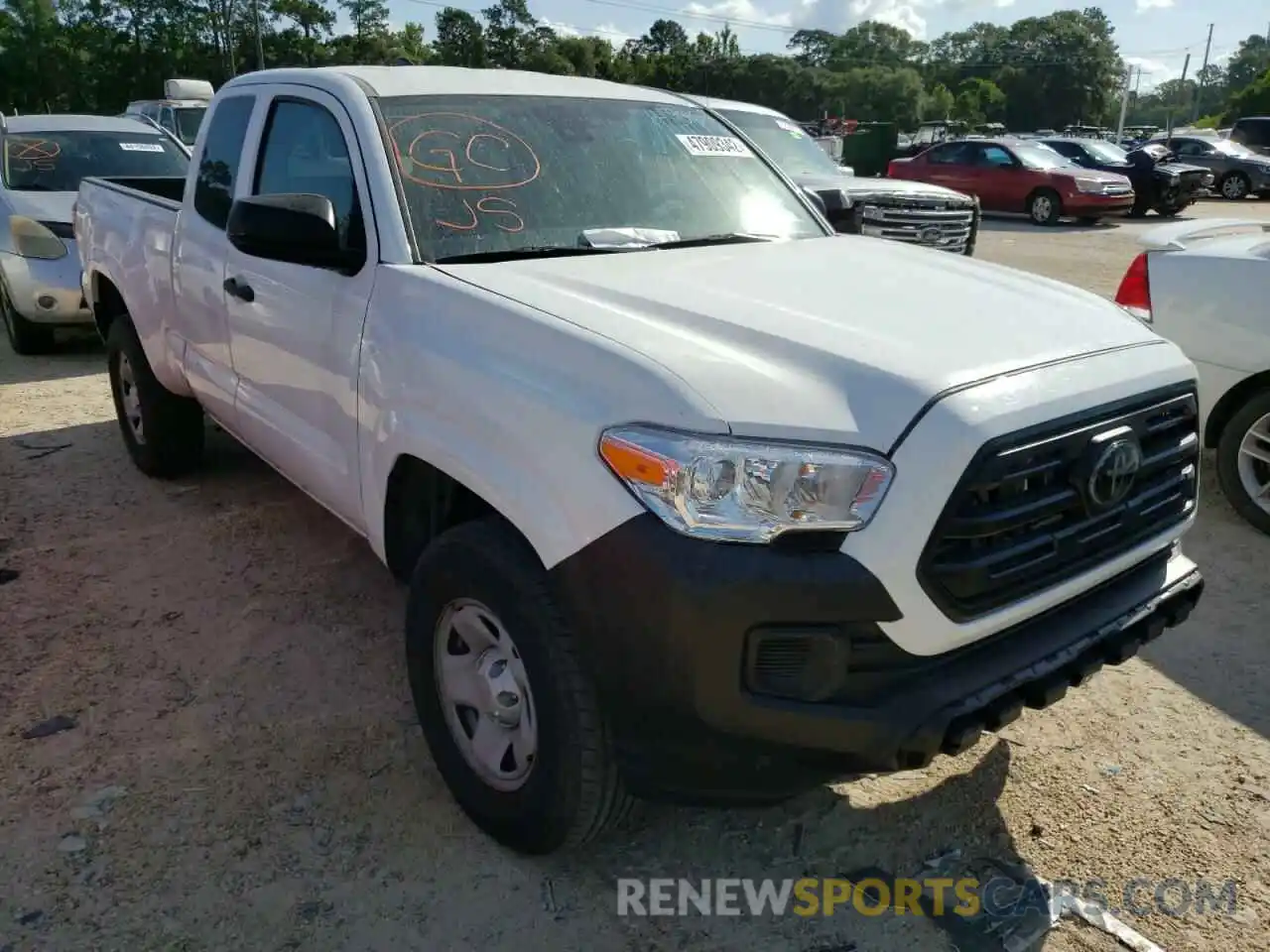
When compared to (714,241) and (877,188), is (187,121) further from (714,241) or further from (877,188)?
(714,241)

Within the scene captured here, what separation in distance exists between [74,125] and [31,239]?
5.96 feet

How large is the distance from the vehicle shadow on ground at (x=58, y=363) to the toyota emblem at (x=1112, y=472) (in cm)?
746

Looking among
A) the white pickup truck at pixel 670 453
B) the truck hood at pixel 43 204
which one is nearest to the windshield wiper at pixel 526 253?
the white pickup truck at pixel 670 453

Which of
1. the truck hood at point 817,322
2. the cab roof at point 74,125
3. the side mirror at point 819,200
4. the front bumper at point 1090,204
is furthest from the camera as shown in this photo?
the front bumper at point 1090,204

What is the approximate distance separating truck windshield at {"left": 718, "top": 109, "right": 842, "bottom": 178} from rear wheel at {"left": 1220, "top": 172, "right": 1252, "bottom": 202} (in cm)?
1802

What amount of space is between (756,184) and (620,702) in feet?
7.58

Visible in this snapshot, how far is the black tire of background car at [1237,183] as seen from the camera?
77.7 ft

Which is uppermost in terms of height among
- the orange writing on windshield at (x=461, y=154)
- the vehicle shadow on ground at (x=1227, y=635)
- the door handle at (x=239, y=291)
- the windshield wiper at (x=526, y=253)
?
the orange writing on windshield at (x=461, y=154)

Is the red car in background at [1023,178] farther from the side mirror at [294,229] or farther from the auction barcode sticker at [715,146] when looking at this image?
the side mirror at [294,229]

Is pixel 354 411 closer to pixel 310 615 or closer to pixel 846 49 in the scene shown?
pixel 310 615

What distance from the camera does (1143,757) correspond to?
3.09 metres

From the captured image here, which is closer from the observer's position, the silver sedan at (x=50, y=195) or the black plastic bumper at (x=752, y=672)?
the black plastic bumper at (x=752, y=672)

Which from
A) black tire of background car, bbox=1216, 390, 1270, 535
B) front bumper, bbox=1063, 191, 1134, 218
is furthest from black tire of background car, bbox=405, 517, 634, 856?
front bumper, bbox=1063, 191, 1134, 218

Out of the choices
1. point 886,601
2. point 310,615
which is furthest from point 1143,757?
point 310,615
